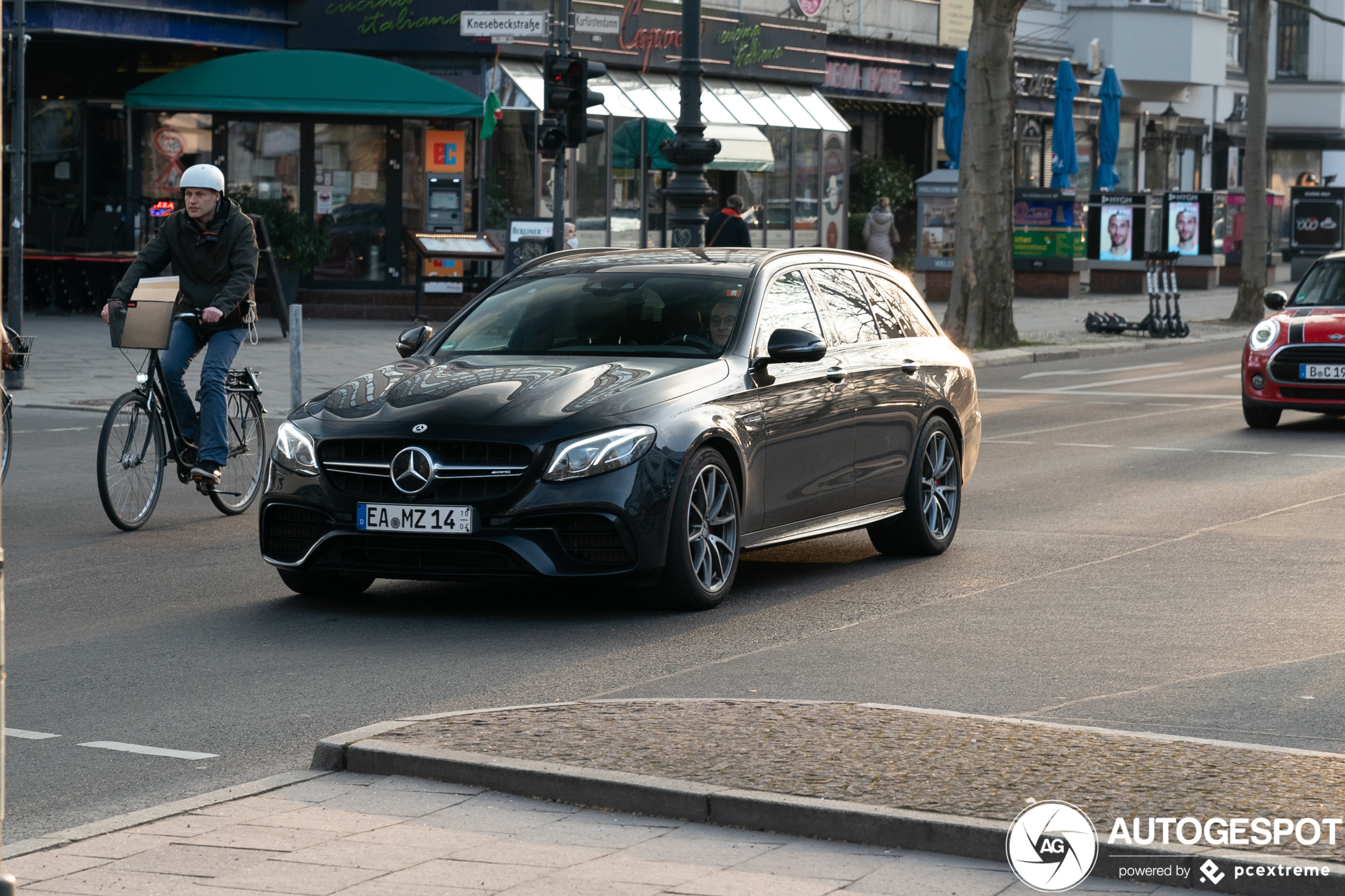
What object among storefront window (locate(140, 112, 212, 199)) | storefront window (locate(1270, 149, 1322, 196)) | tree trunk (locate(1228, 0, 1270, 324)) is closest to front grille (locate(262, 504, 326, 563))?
storefront window (locate(140, 112, 212, 199))

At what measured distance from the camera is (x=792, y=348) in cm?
880

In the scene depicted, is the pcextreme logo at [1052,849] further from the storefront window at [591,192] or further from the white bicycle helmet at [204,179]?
the storefront window at [591,192]

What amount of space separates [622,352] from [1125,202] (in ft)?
111

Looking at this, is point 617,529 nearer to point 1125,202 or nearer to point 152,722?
point 152,722

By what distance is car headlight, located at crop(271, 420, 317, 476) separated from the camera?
8.20m

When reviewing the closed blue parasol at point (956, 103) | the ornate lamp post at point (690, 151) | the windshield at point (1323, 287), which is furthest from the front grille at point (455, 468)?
the closed blue parasol at point (956, 103)

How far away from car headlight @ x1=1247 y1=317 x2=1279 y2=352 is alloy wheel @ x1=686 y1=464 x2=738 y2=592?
9.32m

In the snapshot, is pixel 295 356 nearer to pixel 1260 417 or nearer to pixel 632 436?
pixel 1260 417

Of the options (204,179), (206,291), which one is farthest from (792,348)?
(204,179)

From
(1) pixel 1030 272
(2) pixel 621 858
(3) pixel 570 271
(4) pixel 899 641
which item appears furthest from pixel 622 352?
(1) pixel 1030 272

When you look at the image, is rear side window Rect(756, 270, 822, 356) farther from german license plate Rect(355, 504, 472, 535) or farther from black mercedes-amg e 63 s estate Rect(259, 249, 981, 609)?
german license plate Rect(355, 504, 472, 535)

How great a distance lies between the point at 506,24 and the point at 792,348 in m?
12.9

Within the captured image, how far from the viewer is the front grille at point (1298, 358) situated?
1634 cm

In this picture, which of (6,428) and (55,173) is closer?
(6,428)
